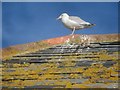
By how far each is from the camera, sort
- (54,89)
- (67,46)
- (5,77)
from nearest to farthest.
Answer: (54,89), (5,77), (67,46)

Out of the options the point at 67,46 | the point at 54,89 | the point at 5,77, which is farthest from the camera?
the point at 67,46

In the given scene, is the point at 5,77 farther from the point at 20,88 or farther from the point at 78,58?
the point at 78,58

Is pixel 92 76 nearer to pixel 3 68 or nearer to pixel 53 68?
pixel 53 68

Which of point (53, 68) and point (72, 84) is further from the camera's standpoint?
point (53, 68)

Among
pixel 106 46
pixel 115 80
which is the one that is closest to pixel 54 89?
pixel 115 80

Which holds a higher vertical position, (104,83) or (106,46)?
(106,46)

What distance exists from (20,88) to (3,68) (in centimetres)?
109

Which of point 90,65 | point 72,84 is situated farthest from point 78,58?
point 72,84

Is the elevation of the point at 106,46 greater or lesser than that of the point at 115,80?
greater

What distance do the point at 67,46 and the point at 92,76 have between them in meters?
1.39

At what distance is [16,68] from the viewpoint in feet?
35.6

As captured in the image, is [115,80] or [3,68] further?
[3,68]

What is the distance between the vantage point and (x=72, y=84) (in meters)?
9.94

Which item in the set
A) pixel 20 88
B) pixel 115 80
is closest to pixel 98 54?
pixel 115 80
